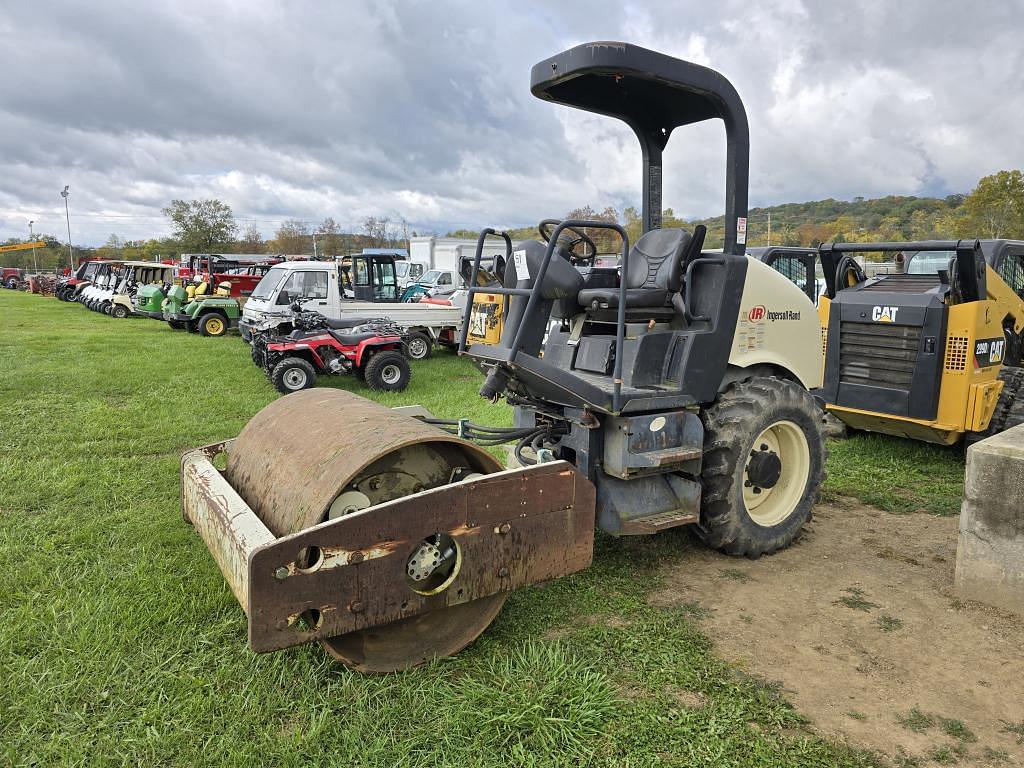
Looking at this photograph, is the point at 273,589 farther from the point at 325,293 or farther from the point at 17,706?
the point at 325,293

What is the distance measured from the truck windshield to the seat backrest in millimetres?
11605

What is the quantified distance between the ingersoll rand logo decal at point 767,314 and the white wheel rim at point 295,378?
25.5 feet

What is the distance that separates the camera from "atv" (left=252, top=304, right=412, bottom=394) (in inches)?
434

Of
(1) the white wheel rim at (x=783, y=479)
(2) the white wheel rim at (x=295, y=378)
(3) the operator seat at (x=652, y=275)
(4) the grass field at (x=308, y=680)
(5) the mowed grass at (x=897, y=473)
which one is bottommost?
(5) the mowed grass at (x=897, y=473)

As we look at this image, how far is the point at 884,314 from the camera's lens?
6.64 meters

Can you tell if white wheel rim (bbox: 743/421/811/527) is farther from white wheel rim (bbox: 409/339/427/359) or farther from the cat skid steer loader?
white wheel rim (bbox: 409/339/427/359)

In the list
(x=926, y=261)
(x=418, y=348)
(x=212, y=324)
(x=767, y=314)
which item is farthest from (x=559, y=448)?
(x=212, y=324)

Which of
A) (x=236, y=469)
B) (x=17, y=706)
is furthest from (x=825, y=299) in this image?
(x=17, y=706)

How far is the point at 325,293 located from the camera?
1517 centimetres

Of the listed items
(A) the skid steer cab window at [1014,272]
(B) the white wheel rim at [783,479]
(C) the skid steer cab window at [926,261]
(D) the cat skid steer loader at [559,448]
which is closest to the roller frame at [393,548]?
(D) the cat skid steer loader at [559,448]

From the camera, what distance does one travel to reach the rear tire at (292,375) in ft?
35.4

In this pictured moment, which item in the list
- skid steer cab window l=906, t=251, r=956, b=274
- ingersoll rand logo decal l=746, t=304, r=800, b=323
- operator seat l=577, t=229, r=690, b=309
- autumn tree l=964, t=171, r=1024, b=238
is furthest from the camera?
autumn tree l=964, t=171, r=1024, b=238

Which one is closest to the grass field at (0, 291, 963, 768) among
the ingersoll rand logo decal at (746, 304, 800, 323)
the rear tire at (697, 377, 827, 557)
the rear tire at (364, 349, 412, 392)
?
the rear tire at (697, 377, 827, 557)

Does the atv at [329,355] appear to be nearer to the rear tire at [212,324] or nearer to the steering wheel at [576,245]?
the steering wheel at [576,245]
